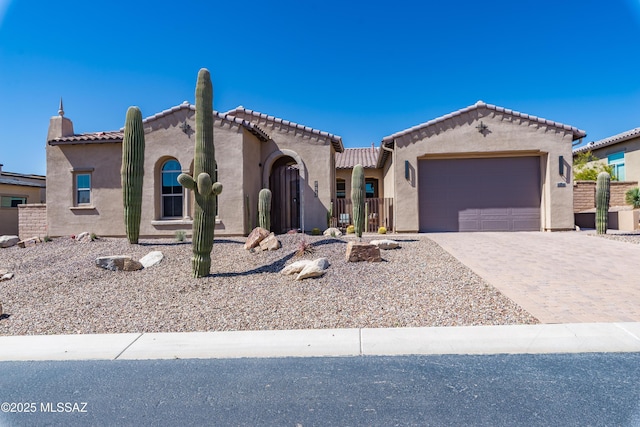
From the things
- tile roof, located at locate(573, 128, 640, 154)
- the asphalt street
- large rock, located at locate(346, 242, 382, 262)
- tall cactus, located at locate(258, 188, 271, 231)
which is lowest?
the asphalt street

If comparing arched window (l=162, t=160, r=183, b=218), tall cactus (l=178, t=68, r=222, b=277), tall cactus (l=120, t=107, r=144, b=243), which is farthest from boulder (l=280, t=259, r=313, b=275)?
arched window (l=162, t=160, r=183, b=218)

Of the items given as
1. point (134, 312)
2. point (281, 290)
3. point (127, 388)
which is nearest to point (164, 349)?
point (127, 388)

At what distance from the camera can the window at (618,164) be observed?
23359 millimetres

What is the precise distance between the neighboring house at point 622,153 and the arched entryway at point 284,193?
18420 millimetres

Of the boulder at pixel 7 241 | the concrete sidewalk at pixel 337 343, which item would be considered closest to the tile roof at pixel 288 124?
the boulder at pixel 7 241

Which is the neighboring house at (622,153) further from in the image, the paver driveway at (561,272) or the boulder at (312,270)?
the boulder at (312,270)

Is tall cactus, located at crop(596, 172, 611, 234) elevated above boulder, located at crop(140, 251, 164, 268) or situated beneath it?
elevated above

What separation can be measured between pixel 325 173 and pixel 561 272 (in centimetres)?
932

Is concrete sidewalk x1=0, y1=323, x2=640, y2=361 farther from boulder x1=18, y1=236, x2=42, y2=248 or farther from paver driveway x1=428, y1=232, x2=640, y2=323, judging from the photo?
boulder x1=18, y1=236, x2=42, y2=248

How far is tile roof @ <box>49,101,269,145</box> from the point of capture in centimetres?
1453

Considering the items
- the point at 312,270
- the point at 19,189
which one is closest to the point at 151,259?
the point at 312,270

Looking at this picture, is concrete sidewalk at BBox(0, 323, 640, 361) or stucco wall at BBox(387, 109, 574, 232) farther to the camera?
stucco wall at BBox(387, 109, 574, 232)

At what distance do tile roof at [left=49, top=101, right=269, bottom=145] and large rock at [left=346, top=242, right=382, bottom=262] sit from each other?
24.7 ft

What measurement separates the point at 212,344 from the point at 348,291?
106 inches
